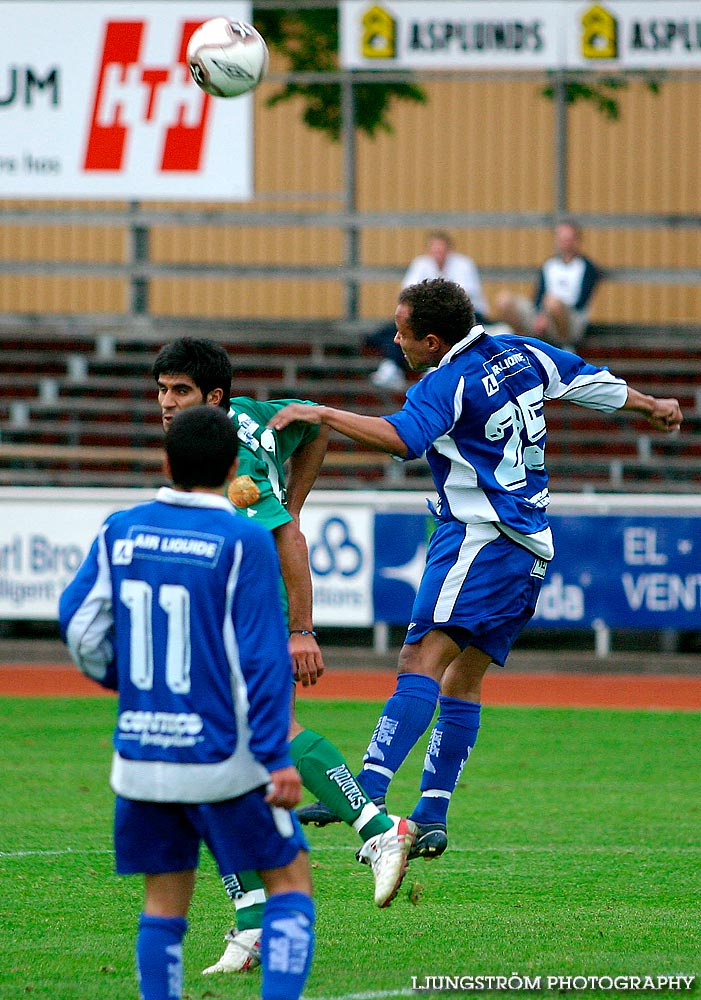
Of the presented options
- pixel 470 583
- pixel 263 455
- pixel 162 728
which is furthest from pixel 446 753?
pixel 162 728

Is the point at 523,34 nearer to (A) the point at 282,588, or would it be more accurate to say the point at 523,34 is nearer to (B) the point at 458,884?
(B) the point at 458,884

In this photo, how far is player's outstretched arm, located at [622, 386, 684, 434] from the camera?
20.5 ft

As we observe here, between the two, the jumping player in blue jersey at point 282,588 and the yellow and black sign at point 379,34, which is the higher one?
the yellow and black sign at point 379,34

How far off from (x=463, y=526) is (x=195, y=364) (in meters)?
1.39

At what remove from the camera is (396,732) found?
19.2 feet

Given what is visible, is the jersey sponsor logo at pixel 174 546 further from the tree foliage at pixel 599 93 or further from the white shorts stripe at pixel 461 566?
the tree foliage at pixel 599 93

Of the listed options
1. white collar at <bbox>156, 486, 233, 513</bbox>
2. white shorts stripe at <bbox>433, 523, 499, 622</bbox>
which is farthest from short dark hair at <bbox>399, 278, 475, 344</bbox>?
white collar at <bbox>156, 486, 233, 513</bbox>

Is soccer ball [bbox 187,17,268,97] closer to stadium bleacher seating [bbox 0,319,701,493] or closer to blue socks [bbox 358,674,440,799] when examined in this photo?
blue socks [bbox 358,674,440,799]

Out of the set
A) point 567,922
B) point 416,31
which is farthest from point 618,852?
point 416,31

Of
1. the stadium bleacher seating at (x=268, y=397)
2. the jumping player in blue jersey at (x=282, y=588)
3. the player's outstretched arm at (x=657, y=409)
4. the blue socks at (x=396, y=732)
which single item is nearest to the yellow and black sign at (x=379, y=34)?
the stadium bleacher seating at (x=268, y=397)

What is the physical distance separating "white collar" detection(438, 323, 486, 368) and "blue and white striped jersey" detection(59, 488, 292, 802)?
1.97m

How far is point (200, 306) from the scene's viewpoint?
2075 cm

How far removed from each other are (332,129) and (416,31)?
2.99 meters

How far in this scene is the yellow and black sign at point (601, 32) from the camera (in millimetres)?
17266
